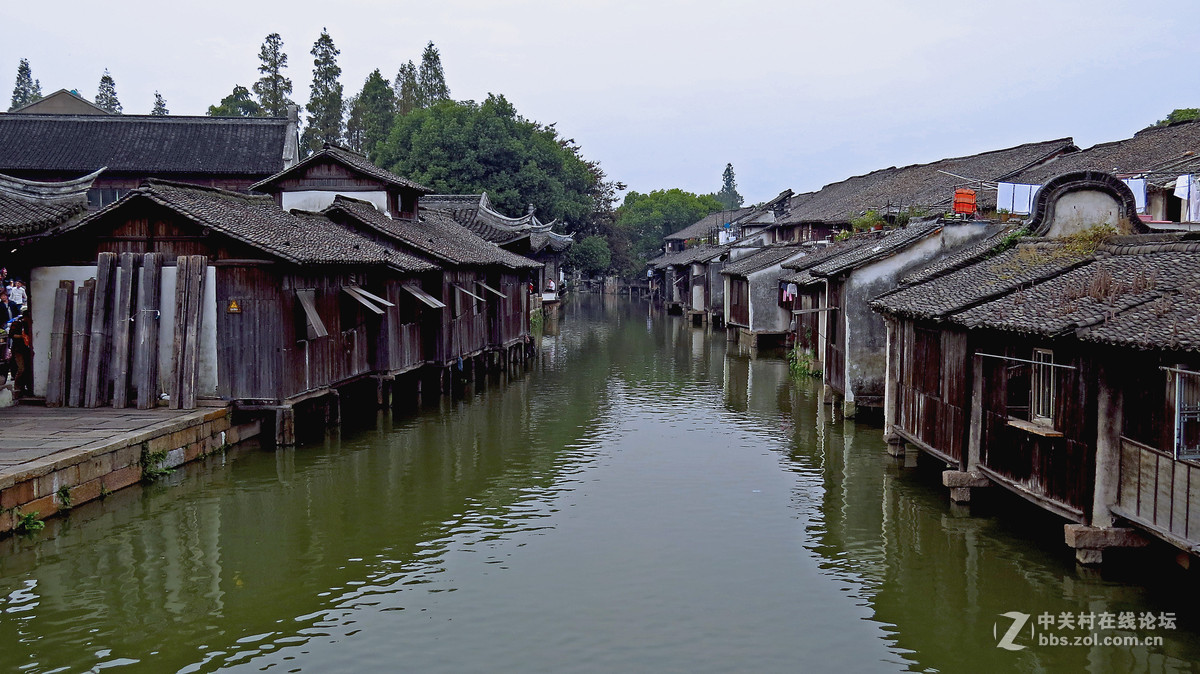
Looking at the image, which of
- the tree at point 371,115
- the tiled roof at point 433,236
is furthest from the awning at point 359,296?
the tree at point 371,115

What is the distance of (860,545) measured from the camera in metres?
12.9

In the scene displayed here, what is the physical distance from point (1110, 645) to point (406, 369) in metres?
17.2

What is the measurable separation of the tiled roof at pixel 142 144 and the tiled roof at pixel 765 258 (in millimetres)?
19385

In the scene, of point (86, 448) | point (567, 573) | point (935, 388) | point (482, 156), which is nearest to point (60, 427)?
point (86, 448)

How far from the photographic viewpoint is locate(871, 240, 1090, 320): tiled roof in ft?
45.3

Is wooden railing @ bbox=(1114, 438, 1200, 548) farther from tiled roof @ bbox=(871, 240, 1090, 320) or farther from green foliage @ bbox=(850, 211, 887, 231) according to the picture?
green foliage @ bbox=(850, 211, 887, 231)

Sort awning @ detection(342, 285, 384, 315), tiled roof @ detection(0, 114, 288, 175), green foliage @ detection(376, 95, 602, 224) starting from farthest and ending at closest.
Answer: green foliage @ detection(376, 95, 602, 224) < tiled roof @ detection(0, 114, 288, 175) < awning @ detection(342, 285, 384, 315)

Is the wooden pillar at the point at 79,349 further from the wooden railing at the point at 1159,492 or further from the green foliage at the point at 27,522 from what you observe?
the wooden railing at the point at 1159,492

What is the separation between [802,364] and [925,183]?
19898mm

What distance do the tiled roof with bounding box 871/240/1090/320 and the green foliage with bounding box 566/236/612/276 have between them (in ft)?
159

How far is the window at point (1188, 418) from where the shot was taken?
9.84 m

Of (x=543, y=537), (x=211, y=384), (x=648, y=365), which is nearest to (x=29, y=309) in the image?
(x=211, y=384)

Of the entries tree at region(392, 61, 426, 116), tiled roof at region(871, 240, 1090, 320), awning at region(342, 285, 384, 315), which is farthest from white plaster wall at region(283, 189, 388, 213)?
tree at region(392, 61, 426, 116)

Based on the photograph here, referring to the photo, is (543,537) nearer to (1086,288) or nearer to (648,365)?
(1086,288)
